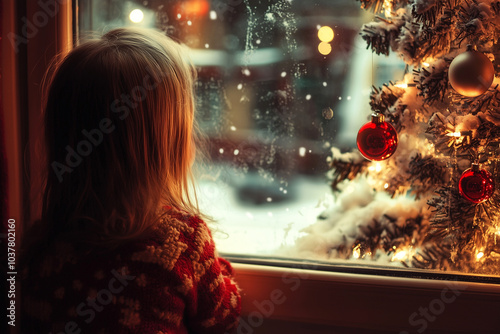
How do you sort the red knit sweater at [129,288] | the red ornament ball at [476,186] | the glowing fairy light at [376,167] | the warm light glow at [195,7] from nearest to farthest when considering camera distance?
the red knit sweater at [129,288], the red ornament ball at [476,186], the glowing fairy light at [376,167], the warm light glow at [195,7]

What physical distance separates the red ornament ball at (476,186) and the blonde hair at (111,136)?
0.63 meters

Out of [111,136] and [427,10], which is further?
[427,10]

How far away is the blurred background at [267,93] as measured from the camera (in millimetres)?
1189

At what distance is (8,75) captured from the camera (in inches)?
45.3

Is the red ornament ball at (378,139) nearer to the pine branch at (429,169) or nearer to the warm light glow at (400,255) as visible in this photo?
the pine branch at (429,169)

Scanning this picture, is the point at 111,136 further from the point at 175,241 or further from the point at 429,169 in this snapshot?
the point at 429,169

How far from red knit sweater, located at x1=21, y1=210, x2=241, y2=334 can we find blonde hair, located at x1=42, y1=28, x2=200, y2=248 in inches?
1.7

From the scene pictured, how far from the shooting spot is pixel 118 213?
31.4 inches

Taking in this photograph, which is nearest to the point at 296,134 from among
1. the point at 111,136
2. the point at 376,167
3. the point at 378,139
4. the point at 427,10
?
the point at 376,167

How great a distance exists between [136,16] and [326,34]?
59 centimetres

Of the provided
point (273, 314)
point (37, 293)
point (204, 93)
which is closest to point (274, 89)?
point (204, 93)

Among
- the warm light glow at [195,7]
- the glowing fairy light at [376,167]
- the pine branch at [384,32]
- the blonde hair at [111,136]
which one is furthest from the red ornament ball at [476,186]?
the warm light glow at [195,7]

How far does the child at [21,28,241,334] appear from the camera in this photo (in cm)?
76

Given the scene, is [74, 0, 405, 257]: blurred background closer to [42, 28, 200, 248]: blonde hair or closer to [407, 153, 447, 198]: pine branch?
[407, 153, 447, 198]: pine branch
